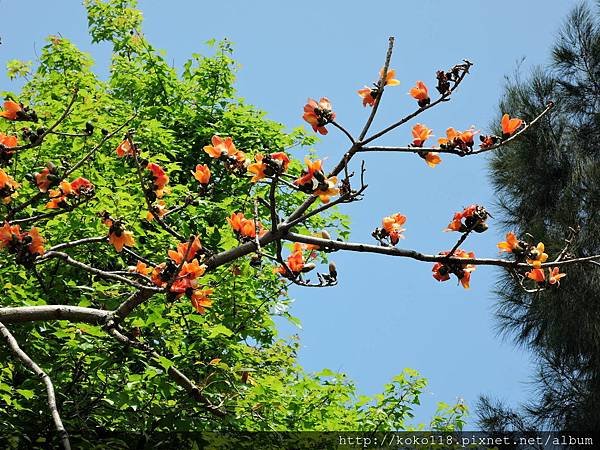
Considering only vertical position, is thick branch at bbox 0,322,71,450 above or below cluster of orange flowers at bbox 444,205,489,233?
below

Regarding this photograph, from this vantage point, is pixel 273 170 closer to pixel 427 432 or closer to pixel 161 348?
pixel 161 348

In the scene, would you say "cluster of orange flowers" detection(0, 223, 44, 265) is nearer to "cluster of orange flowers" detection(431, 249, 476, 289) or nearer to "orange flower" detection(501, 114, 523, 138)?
"cluster of orange flowers" detection(431, 249, 476, 289)

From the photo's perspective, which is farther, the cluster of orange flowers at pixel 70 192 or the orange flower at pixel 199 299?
the cluster of orange flowers at pixel 70 192

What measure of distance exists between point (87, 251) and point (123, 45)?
4776 millimetres

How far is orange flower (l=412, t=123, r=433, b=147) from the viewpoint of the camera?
2.67 meters

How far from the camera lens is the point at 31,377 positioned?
4.24 metres

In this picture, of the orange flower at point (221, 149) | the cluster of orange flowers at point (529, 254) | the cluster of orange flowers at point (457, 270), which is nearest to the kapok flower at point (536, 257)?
the cluster of orange flowers at point (529, 254)

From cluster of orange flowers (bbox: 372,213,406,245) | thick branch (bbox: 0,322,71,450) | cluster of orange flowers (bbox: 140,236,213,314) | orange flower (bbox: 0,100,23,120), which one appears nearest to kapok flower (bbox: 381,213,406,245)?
cluster of orange flowers (bbox: 372,213,406,245)

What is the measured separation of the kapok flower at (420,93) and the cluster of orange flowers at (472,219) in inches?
16.6

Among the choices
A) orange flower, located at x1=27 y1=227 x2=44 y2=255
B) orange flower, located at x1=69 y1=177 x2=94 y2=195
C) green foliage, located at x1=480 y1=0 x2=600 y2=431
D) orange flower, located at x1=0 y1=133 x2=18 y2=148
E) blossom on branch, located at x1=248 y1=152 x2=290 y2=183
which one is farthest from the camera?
green foliage, located at x1=480 y1=0 x2=600 y2=431

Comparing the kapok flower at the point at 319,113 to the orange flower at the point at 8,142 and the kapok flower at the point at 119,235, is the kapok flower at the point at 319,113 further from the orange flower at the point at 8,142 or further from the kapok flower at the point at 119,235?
the orange flower at the point at 8,142

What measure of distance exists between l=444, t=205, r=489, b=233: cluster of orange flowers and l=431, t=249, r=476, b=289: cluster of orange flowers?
0.33ft

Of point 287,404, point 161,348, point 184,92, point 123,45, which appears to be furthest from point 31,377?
point 123,45

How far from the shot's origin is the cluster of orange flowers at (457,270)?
2.56 m
